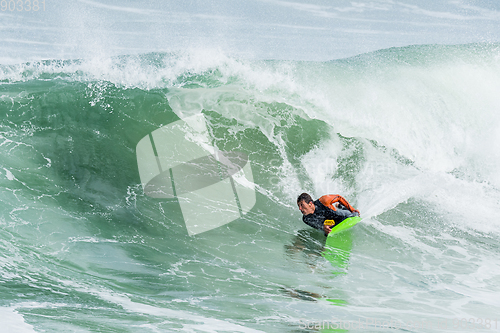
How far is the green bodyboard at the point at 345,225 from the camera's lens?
605cm

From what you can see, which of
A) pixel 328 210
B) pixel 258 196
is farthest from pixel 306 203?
pixel 258 196

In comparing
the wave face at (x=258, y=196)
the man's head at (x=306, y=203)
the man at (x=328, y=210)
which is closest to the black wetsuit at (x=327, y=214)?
the man at (x=328, y=210)

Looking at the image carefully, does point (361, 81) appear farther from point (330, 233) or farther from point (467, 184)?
point (330, 233)

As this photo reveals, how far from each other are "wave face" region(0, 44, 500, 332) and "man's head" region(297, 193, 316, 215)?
0.54 m

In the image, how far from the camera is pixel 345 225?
612 cm

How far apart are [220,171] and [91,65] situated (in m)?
4.52

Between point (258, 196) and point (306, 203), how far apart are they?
186 cm

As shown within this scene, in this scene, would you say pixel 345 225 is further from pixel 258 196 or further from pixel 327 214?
pixel 258 196

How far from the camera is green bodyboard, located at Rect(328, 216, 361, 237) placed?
6055 millimetres

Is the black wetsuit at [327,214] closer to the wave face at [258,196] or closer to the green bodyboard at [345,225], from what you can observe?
the green bodyboard at [345,225]

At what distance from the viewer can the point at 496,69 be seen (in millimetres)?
13648

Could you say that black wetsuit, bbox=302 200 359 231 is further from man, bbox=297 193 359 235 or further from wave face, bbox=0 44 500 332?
wave face, bbox=0 44 500 332

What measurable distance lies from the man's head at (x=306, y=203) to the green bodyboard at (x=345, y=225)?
1.74 feet

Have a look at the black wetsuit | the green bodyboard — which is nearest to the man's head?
the black wetsuit
